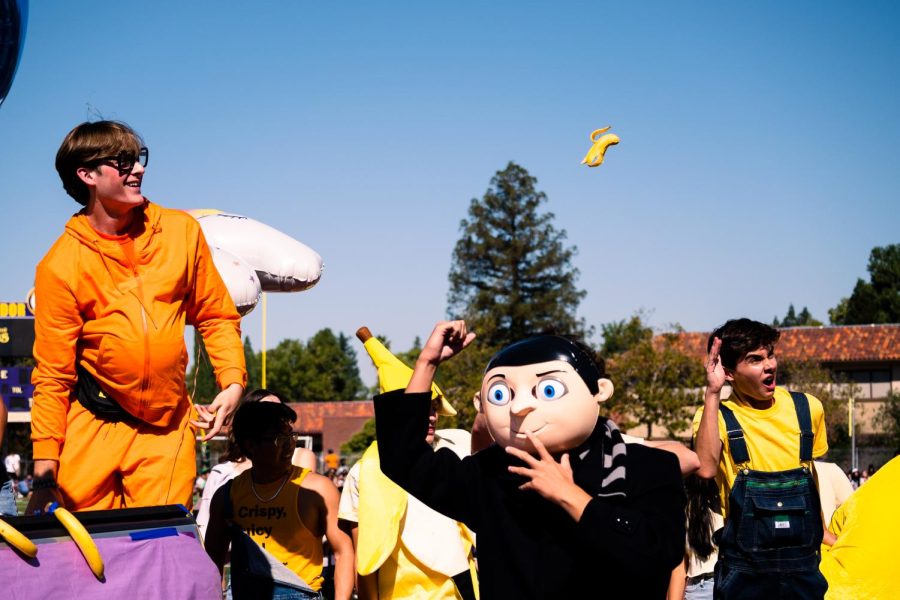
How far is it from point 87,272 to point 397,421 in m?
1.82

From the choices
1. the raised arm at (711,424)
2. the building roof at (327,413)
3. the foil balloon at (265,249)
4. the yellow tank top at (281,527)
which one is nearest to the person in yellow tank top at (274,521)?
the yellow tank top at (281,527)

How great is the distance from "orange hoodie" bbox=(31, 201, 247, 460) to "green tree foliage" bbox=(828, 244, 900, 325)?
284 ft

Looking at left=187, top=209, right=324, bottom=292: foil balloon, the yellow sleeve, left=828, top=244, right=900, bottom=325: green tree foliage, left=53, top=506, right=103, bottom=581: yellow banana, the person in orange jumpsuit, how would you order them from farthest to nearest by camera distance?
1. left=828, top=244, right=900, bottom=325: green tree foliage
2. left=187, top=209, right=324, bottom=292: foil balloon
3. the yellow sleeve
4. the person in orange jumpsuit
5. left=53, top=506, right=103, bottom=581: yellow banana

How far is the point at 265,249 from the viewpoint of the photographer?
6531 mm

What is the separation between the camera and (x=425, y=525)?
571cm

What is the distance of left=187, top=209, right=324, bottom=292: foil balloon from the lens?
255 inches

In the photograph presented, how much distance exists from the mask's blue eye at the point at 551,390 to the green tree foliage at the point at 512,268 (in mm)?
55971

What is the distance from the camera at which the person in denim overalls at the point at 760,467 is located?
4.93 m

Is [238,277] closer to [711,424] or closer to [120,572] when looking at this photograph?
[711,424]

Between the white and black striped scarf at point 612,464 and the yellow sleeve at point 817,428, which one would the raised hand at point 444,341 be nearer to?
the white and black striped scarf at point 612,464

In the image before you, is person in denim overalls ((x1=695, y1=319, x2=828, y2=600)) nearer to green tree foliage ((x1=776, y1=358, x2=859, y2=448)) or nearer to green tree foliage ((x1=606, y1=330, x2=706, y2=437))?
green tree foliage ((x1=606, y1=330, x2=706, y2=437))

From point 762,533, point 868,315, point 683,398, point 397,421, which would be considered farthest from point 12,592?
point 868,315

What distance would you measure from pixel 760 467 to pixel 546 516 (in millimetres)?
2173

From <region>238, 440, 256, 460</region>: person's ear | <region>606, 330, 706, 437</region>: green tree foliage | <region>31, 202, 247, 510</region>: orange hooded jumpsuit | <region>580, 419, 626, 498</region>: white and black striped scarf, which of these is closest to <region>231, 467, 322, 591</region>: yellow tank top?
<region>238, 440, 256, 460</region>: person's ear
